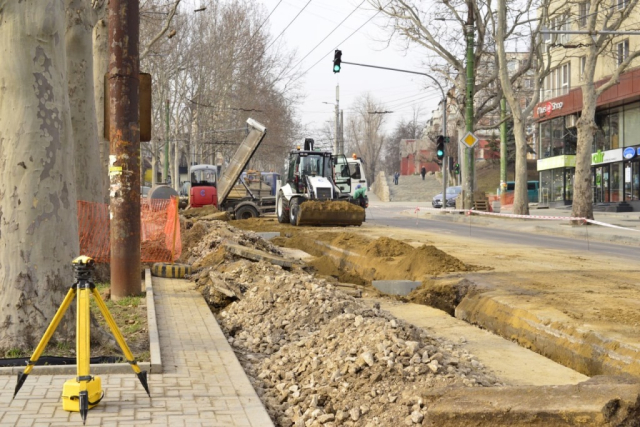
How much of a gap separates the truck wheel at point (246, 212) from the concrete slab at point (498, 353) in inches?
957

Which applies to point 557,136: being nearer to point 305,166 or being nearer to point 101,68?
point 305,166

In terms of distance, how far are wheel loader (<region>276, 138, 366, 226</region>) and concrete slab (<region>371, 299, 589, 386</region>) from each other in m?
16.9

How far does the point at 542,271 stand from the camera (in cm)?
1349

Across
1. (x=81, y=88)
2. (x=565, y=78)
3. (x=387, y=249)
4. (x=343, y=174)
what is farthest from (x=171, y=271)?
(x=565, y=78)

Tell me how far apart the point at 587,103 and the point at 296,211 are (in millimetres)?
10746

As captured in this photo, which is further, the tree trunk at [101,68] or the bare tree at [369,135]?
the bare tree at [369,135]

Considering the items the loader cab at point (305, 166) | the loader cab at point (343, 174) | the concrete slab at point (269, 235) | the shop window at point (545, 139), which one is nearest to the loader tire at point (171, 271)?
the concrete slab at point (269, 235)

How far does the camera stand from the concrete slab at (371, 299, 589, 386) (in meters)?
6.85

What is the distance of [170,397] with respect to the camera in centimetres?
567

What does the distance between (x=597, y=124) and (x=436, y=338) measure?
41624 millimetres

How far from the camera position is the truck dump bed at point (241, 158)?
32.6 meters

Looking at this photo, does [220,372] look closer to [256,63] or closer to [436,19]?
[436,19]

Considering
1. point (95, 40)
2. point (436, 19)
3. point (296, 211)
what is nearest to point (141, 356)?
point (95, 40)

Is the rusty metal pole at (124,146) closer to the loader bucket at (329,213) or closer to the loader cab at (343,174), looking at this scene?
the loader bucket at (329,213)
